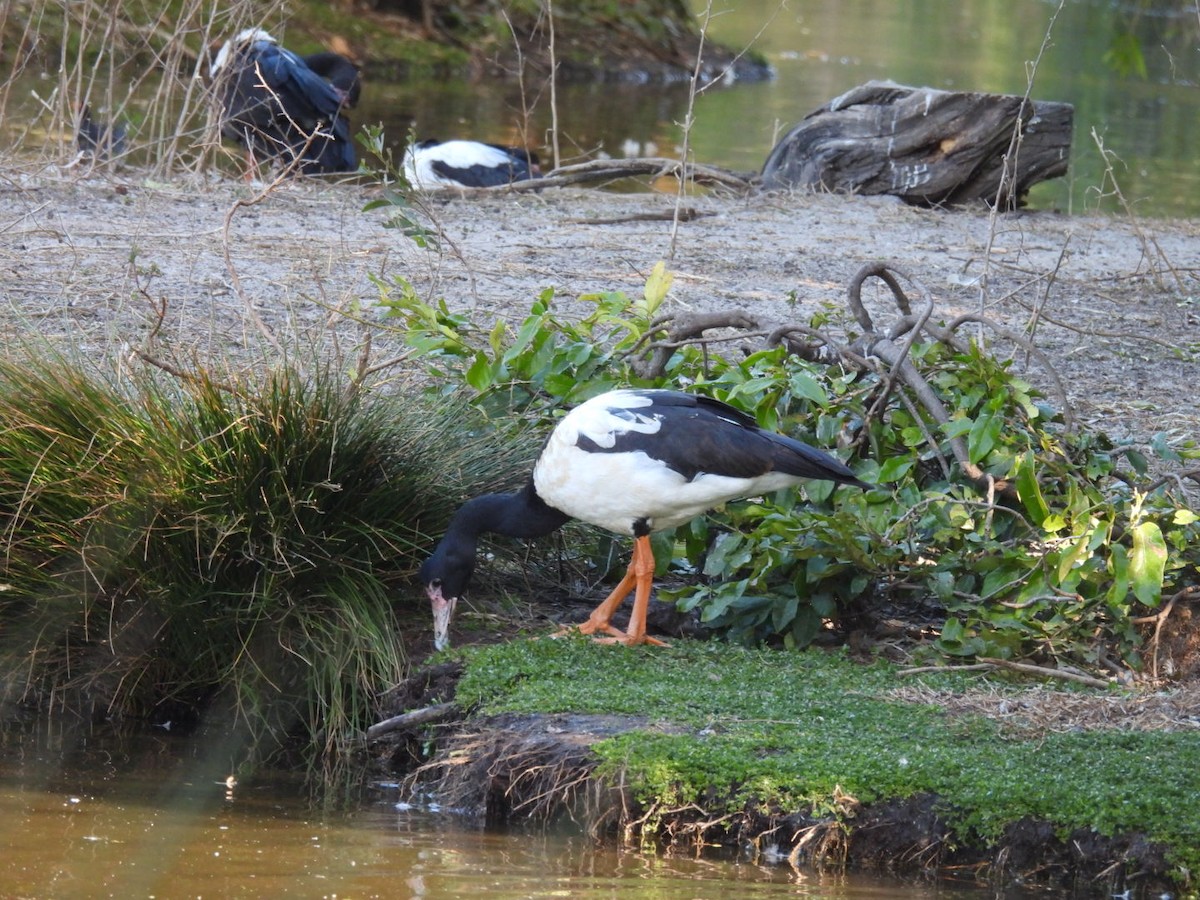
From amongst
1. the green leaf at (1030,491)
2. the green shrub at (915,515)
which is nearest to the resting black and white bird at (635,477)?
the green shrub at (915,515)

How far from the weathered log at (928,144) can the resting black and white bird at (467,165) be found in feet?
7.01

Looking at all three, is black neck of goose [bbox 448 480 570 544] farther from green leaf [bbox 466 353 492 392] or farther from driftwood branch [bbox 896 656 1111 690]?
driftwood branch [bbox 896 656 1111 690]

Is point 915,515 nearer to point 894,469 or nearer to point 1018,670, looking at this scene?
point 894,469

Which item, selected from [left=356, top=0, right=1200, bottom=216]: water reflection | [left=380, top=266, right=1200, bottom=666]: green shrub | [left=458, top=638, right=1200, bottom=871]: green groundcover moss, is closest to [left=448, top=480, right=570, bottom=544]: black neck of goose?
[left=458, top=638, right=1200, bottom=871]: green groundcover moss

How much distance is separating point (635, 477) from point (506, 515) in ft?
1.48

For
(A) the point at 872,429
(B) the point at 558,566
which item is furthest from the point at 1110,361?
(B) the point at 558,566

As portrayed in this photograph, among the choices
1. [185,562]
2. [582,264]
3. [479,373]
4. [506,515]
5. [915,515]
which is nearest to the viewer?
[185,562]

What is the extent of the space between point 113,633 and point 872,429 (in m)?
2.45

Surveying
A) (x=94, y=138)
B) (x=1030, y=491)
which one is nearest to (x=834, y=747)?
(x=1030, y=491)

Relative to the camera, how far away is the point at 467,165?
1163cm

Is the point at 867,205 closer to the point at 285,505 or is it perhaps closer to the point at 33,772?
the point at 285,505

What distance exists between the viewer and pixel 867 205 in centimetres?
1083

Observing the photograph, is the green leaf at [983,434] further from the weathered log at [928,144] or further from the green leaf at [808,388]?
the weathered log at [928,144]

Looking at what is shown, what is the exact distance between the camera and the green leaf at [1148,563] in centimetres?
427
